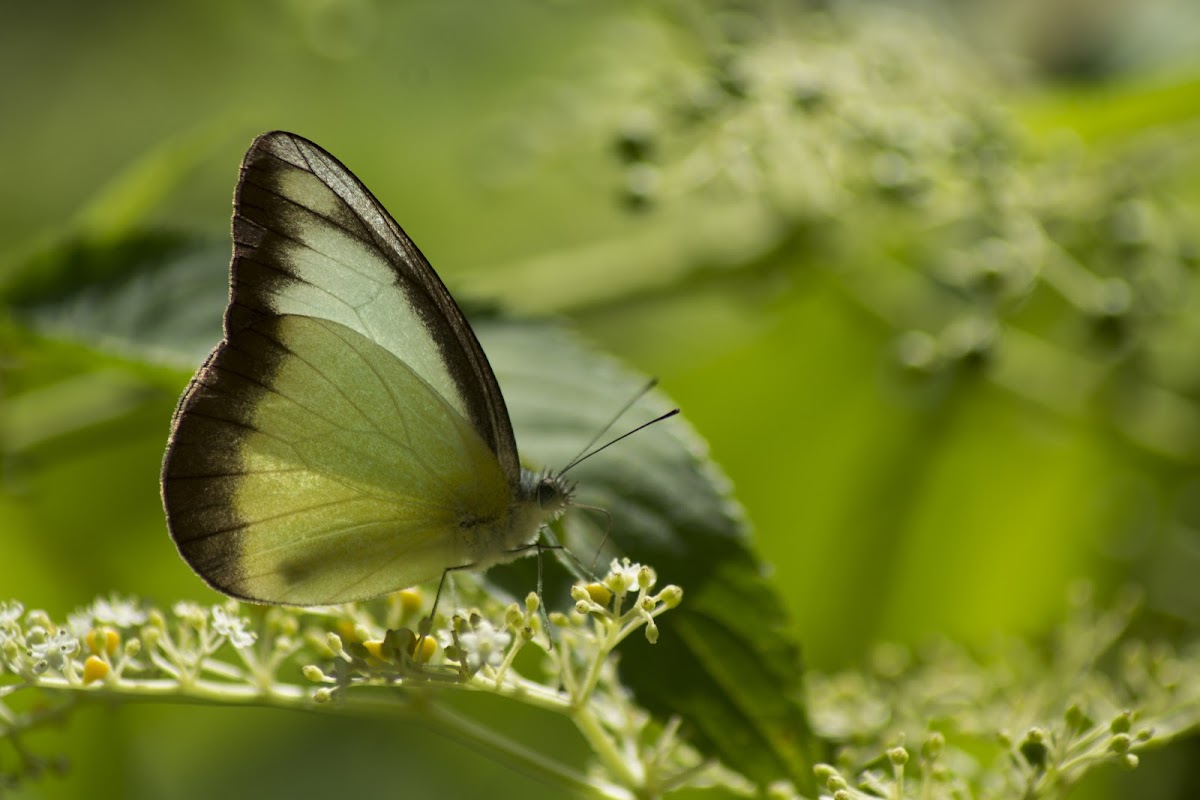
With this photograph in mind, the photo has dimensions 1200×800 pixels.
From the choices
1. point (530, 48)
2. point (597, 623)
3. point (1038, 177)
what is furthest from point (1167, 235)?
point (530, 48)

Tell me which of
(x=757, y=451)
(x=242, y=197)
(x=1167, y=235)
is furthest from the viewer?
(x=757, y=451)

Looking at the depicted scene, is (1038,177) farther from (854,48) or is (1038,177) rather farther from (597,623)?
(597,623)

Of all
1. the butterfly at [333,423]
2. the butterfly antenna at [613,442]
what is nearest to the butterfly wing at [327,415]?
the butterfly at [333,423]

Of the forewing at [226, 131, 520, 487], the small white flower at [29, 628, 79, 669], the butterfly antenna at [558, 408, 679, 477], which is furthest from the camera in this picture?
the butterfly antenna at [558, 408, 679, 477]

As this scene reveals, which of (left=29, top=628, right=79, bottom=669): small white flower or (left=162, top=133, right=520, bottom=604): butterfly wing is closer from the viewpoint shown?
(left=29, top=628, right=79, bottom=669): small white flower

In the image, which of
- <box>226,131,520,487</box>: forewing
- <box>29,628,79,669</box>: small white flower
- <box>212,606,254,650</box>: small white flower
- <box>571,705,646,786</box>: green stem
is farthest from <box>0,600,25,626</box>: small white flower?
<box>571,705,646,786</box>: green stem

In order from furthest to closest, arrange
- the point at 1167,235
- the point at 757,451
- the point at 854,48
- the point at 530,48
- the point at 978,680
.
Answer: the point at 530,48 < the point at 757,451 < the point at 854,48 < the point at 1167,235 < the point at 978,680

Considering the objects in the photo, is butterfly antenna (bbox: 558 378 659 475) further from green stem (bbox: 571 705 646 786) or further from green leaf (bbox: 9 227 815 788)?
green stem (bbox: 571 705 646 786)

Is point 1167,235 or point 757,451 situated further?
point 757,451
